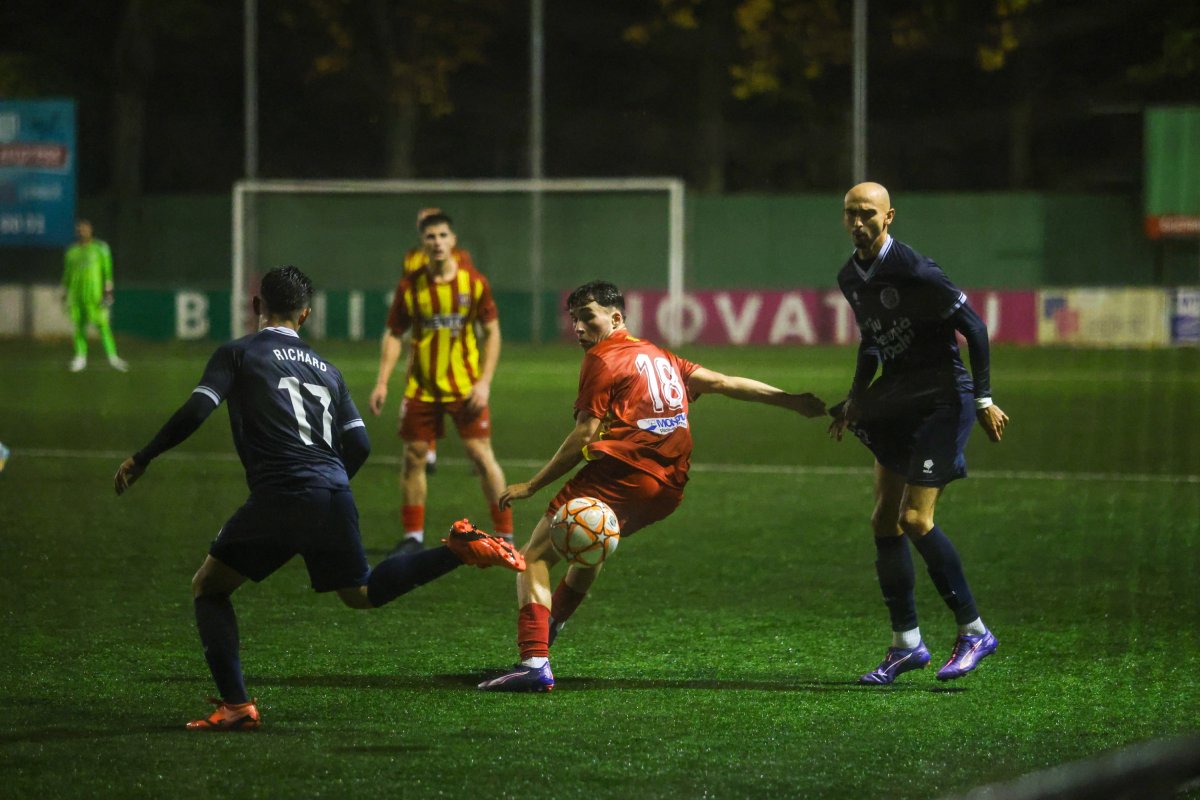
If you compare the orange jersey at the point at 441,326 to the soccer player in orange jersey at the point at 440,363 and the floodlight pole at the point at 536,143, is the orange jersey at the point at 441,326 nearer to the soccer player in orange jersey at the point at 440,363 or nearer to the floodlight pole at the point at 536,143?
Result: the soccer player in orange jersey at the point at 440,363

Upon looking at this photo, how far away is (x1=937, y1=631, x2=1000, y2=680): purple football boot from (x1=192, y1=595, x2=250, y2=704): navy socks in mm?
2501

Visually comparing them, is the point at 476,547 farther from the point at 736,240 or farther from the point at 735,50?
the point at 735,50

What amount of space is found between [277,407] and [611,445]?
124 centimetres

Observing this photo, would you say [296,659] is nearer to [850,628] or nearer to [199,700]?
[199,700]

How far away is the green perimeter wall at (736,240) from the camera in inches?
1246

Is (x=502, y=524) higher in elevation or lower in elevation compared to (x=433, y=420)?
lower

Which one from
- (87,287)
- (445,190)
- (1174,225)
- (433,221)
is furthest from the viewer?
(1174,225)

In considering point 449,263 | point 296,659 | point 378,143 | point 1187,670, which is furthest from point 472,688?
point 378,143

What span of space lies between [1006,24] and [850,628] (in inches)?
1111

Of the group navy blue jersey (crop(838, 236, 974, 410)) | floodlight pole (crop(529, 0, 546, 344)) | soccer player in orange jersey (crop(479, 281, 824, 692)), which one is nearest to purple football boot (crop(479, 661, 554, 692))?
soccer player in orange jersey (crop(479, 281, 824, 692))

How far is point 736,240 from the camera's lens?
32312 mm

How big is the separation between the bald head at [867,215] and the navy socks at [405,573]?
183 cm

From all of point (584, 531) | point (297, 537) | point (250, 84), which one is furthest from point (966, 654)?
point (250, 84)

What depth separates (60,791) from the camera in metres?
4.65
